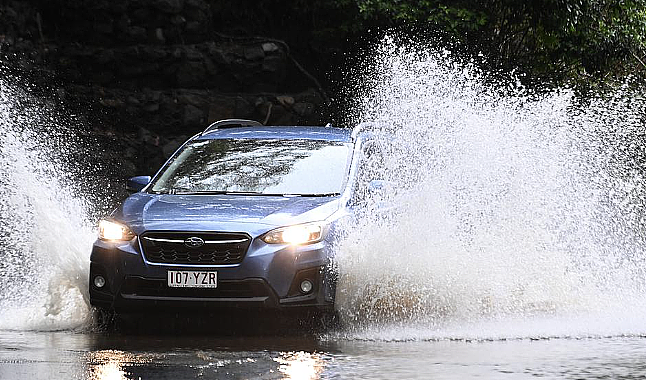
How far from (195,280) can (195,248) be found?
0.75 feet

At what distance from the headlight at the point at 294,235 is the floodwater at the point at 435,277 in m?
0.34

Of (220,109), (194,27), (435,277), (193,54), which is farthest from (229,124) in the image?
(194,27)

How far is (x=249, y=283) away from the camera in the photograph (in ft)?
28.5

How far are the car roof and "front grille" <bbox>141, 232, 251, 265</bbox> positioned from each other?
204cm

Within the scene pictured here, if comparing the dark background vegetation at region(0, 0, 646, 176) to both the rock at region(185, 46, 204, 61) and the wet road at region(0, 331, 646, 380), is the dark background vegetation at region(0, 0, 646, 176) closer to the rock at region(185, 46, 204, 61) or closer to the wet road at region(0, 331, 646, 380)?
the rock at region(185, 46, 204, 61)

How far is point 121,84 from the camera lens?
23.5 meters

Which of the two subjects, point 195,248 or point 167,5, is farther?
point 167,5

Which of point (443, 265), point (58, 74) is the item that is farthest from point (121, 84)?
point (443, 265)

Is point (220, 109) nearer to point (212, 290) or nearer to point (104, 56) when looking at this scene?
point (104, 56)

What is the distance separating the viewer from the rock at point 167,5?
2352 centimetres

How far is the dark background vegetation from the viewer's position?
2164cm

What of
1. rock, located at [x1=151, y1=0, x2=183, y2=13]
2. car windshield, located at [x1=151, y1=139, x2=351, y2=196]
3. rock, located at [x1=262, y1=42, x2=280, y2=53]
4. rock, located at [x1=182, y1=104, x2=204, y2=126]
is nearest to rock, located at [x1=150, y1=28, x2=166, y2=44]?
rock, located at [x1=151, y1=0, x2=183, y2=13]

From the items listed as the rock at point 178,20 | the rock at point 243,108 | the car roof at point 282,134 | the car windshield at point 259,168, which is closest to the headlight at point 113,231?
the car windshield at point 259,168

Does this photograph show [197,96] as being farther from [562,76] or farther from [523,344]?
[523,344]
